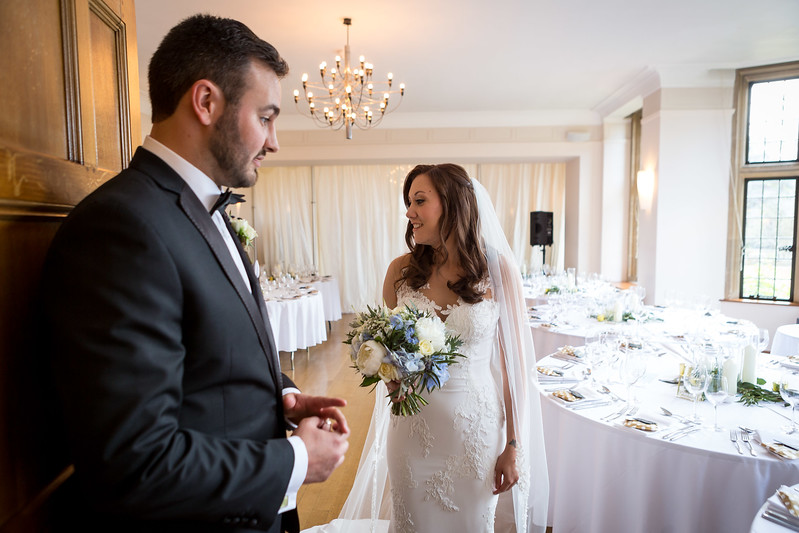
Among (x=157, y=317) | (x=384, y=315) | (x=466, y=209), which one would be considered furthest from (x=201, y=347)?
(x=466, y=209)

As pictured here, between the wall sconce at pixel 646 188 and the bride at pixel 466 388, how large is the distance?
19.7 feet

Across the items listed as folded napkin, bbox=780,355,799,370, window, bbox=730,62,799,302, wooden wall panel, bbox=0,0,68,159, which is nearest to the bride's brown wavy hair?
wooden wall panel, bbox=0,0,68,159

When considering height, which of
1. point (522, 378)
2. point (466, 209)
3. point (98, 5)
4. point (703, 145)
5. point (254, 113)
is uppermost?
point (703, 145)

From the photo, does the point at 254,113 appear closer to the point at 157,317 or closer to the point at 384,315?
the point at 157,317

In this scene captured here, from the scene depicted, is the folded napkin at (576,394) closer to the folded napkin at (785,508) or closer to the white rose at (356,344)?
the folded napkin at (785,508)

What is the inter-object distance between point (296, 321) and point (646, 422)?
5097 millimetres

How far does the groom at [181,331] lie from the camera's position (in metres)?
0.79

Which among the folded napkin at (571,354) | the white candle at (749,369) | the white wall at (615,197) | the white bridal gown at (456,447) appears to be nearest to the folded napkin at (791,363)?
the white candle at (749,369)

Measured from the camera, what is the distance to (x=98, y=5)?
4.12 ft

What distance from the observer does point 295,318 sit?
6.56 m

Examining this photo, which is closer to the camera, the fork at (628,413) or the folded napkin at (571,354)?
the fork at (628,413)

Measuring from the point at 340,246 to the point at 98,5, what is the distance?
1053cm

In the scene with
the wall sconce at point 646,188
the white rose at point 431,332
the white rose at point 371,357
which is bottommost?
the white rose at point 371,357

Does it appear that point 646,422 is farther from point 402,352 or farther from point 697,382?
point 402,352
